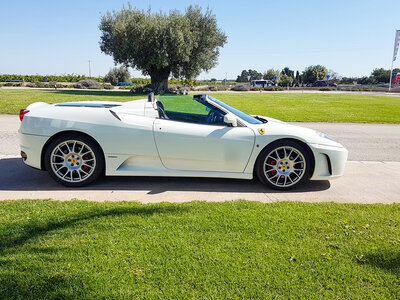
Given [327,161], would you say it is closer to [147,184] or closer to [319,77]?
[147,184]

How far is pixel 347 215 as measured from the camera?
366cm

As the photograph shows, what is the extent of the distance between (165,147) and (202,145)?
0.51 m

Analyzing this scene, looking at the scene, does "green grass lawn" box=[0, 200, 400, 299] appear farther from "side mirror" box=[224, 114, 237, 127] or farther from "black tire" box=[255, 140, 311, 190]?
"side mirror" box=[224, 114, 237, 127]

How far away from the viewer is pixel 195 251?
2.76m

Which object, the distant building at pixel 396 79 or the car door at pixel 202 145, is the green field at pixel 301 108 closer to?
the car door at pixel 202 145

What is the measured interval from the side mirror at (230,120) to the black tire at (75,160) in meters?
1.78

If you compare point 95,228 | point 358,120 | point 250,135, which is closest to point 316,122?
point 358,120

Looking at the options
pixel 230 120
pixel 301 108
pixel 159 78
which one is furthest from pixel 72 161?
pixel 159 78

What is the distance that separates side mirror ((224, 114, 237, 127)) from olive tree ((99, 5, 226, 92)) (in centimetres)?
2678

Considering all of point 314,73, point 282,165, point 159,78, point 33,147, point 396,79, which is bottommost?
point 282,165

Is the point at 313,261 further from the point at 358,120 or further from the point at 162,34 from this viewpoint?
the point at 162,34

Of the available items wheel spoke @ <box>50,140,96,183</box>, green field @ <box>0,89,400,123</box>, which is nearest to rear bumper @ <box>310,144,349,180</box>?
wheel spoke @ <box>50,140,96,183</box>

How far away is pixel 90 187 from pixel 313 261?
3103mm

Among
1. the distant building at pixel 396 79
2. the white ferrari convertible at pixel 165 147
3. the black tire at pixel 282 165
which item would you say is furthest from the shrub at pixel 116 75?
the black tire at pixel 282 165
